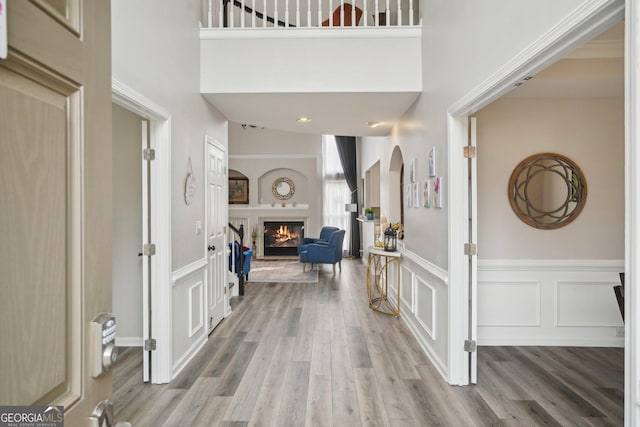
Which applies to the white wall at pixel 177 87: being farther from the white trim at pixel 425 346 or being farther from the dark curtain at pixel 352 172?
the dark curtain at pixel 352 172

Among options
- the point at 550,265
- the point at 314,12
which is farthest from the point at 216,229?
the point at 314,12

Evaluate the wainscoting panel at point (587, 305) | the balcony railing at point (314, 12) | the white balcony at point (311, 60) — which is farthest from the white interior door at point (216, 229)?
the wainscoting panel at point (587, 305)

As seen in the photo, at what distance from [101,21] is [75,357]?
75 centimetres

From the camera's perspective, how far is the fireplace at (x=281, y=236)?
400 inches

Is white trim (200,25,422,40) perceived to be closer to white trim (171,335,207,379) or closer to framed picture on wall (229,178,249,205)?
white trim (171,335,207,379)

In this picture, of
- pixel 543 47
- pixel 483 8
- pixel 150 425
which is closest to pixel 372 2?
pixel 483 8

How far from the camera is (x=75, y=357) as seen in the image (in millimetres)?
712

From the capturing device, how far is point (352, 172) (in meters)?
10.0

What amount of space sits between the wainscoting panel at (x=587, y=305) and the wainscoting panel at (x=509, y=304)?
0.26 metres

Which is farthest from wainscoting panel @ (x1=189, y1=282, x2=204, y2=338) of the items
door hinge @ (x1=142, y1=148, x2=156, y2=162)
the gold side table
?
the gold side table

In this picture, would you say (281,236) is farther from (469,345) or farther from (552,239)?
(469,345)

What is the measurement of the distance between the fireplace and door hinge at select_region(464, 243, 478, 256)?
24.8 ft

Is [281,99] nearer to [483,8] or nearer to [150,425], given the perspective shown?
[483,8]

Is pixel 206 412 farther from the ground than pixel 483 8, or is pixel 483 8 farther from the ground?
pixel 483 8
